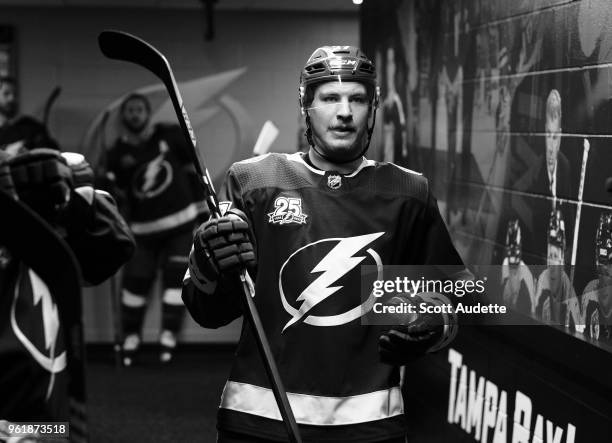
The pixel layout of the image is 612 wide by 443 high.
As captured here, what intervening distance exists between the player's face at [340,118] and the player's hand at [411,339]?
1.21 ft

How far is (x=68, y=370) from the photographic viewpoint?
120cm

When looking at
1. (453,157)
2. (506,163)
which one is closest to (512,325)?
(506,163)

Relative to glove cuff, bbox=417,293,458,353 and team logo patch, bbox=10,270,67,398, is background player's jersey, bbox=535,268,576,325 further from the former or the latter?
team logo patch, bbox=10,270,67,398

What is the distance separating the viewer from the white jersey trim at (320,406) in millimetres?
1956

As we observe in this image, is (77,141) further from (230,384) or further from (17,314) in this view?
(17,314)

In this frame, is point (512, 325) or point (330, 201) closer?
point (330, 201)

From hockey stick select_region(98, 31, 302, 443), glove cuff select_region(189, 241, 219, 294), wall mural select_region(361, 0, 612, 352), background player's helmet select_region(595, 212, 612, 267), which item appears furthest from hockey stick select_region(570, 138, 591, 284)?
glove cuff select_region(189, 241, 219, 294)

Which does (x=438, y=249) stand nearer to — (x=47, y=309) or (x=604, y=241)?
(x=604, y=241)

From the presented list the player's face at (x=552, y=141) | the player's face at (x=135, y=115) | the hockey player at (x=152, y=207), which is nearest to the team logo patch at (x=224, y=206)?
the player's face at (x=552, y=141)

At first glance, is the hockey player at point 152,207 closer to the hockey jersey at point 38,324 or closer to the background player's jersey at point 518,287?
the background player's jersey at point 518,287

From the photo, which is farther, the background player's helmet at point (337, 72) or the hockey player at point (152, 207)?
the hockey player at point (152, 207)

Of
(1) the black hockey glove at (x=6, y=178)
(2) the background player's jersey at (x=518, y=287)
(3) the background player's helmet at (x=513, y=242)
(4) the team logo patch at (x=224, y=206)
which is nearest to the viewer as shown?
(1) the black hockey glove at (x=6, y=178)

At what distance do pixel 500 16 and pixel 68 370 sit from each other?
2110 millimetres

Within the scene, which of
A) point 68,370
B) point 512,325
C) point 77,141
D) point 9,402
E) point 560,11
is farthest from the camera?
point 77,141
